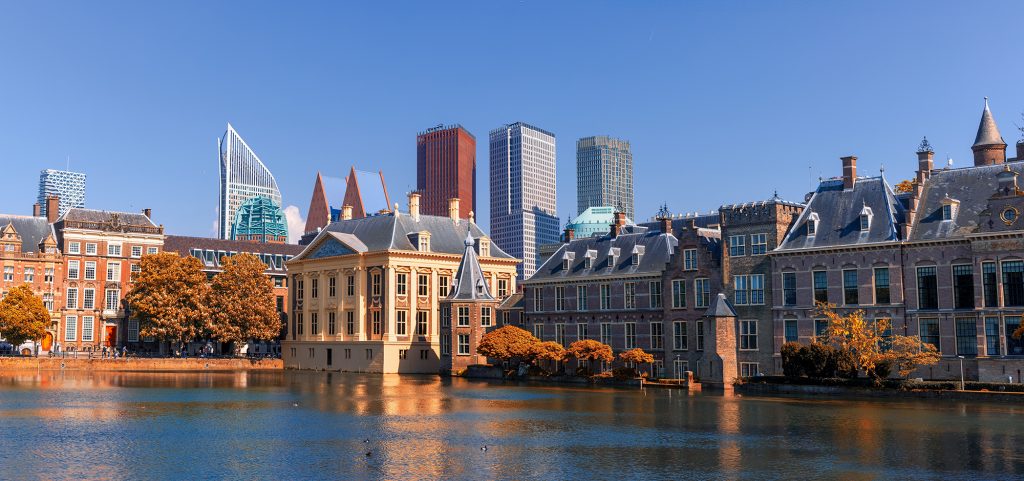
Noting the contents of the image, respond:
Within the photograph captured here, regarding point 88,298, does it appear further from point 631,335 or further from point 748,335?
point 748,335

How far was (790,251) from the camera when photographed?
6981 cm

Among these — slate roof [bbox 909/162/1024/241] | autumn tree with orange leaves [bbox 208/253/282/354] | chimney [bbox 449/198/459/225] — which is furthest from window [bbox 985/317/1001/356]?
autumn tree with orange leaves [bbox 208/253/282/354]

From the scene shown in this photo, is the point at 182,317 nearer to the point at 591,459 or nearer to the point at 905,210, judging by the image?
the point at 905,210

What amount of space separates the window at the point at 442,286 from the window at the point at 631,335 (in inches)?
1086

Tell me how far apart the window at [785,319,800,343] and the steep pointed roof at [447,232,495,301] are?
31.0 meters

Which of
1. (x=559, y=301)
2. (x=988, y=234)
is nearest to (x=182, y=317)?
(x=559, y=301)

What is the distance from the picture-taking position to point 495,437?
39531mm

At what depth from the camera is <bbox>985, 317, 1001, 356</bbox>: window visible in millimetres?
60344

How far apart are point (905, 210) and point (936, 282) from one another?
548 centimetres

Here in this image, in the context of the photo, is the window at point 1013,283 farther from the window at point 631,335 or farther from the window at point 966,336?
the window at point 631,335

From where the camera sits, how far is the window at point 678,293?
251ft

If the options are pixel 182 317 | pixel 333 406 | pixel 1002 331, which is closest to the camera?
pixel 333 406

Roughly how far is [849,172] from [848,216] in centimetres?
376

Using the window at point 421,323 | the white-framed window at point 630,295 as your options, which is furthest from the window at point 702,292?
the window at point 421,323
